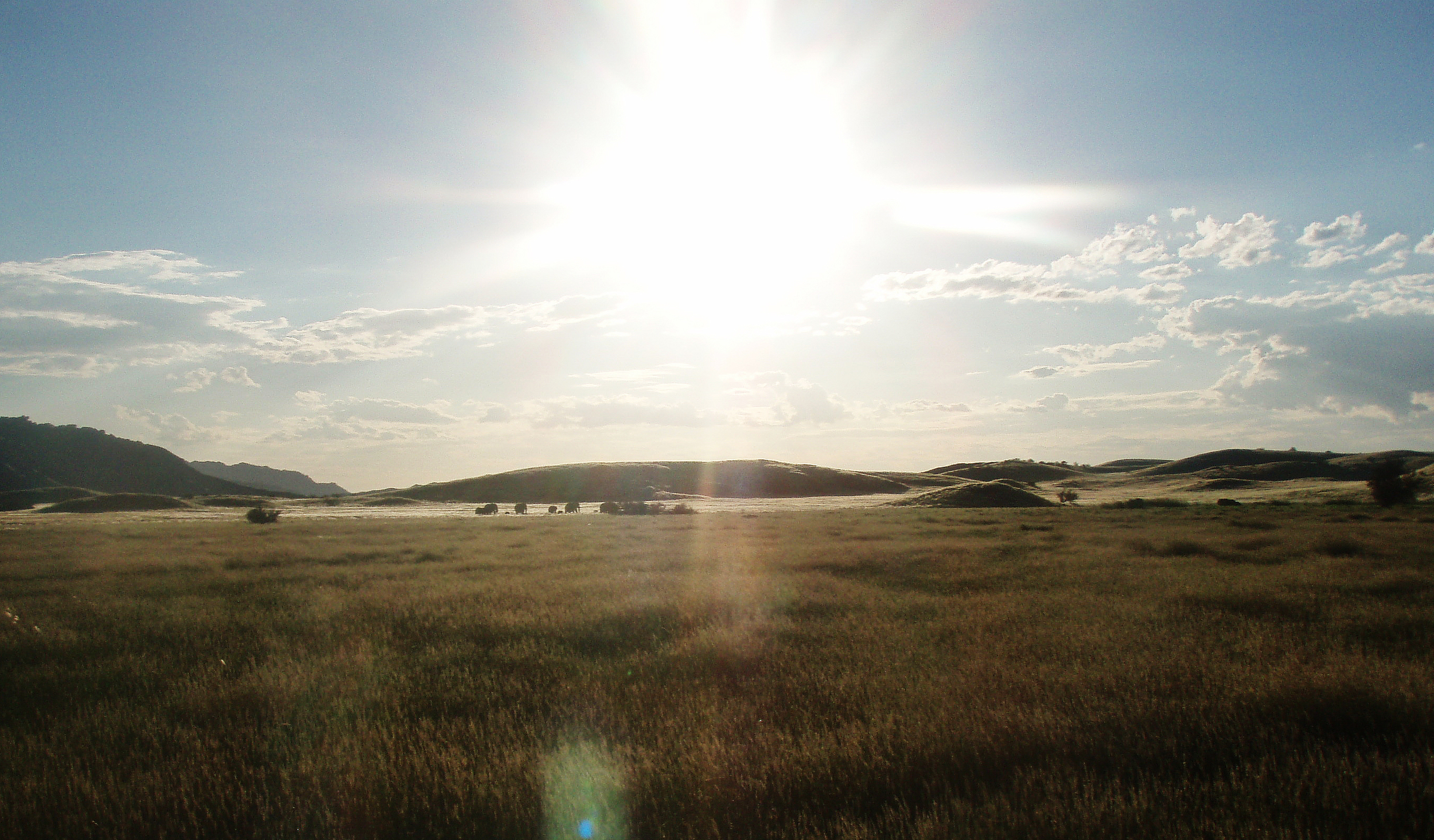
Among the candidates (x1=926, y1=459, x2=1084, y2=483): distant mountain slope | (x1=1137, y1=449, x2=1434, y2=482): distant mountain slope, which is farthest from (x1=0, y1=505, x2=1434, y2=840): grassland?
(x1=926, y1=459, x2=1084, y2=483): distant mountain slope

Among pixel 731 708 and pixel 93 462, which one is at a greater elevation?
pixel 93 462

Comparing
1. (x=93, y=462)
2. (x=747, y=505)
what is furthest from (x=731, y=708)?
(x=93, y=462)

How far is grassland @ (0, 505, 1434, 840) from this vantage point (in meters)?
4.89

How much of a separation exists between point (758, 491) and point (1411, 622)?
120129 millimetres

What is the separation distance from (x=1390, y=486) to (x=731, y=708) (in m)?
66.7

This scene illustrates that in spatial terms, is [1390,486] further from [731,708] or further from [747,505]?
[731,708]

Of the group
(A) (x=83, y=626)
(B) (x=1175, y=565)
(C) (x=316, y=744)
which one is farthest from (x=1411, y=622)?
(A) (x=83, y=626)

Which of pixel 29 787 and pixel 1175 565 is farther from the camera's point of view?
pixel 1175 565

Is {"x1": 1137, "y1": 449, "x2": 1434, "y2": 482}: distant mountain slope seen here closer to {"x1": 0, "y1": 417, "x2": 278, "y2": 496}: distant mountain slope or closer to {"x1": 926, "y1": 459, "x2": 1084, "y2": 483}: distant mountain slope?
{"x1": 926, "y1": 459, "x2": 1084, "y2": 483}: distant mountain slope

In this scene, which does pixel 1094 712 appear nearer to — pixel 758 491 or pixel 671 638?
pixel 671 638

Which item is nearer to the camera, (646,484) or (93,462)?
(646,484)

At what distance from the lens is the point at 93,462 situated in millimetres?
162500

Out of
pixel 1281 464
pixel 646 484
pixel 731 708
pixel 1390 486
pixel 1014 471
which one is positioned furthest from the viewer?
pixel 1014 471

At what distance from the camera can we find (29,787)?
5449mm
